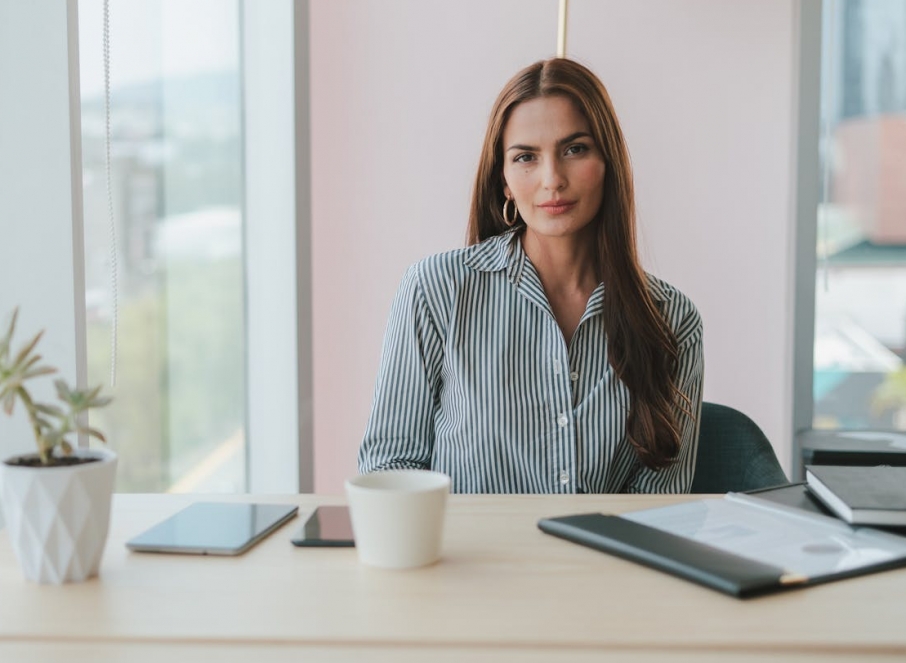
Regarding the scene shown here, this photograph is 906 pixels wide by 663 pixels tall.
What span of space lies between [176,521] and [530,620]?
443 millimetres

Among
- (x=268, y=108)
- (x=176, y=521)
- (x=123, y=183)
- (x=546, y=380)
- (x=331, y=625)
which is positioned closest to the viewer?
(x=331, y=625)

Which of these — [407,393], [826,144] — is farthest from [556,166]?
[826,144]

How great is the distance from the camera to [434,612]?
2.71ft

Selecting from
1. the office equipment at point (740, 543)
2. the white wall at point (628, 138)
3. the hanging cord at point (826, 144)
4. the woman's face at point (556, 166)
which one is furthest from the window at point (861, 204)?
the office equipment at point (740, 543)

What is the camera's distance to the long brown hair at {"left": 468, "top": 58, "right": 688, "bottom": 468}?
1.62m

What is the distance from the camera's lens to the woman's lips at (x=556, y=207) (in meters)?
1.71

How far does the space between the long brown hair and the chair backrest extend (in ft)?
Answer: 0.34

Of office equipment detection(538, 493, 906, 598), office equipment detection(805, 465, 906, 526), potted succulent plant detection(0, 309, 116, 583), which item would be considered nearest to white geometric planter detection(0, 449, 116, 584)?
potted succulent plant detection(0, 309, 116, 583)

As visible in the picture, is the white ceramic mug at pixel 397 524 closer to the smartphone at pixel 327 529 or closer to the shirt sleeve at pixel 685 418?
the smartphone at pixel 327 529

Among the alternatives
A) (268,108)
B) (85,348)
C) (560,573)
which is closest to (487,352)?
(85,348)

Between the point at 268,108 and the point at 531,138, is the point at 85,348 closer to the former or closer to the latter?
the point at 531,138

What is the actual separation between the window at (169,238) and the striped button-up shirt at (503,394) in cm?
52

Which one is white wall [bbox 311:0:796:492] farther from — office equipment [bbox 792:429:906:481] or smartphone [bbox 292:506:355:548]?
smartphone [bbox 292:506:355:548]

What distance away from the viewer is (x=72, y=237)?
4.64 ft
